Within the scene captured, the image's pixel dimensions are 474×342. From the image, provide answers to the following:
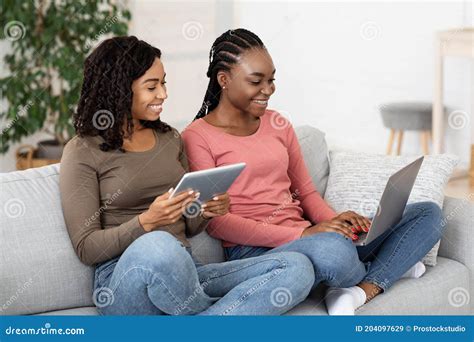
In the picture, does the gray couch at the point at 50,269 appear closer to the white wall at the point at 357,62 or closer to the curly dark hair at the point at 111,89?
the curly dark hair at the point at 111,89

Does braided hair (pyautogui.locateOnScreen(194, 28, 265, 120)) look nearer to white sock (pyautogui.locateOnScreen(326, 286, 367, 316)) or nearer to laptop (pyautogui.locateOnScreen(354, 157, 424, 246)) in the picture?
laptop (pyautogui.locateOnScreen(354, 157, 424, 246))

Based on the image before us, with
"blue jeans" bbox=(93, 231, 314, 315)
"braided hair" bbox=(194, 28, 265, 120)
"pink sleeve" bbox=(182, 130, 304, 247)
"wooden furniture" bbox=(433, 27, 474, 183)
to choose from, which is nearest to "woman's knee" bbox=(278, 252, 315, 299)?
"blue jeans" bbox=(93, 231, 314, 315)

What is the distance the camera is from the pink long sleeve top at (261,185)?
2.24m

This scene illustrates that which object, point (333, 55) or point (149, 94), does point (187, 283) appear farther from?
point (333, 55)

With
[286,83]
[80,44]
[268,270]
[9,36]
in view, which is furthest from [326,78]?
[268,270]

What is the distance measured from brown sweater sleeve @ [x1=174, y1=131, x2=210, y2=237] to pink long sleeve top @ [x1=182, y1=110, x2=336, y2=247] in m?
0.05

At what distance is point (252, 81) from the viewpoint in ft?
7.37

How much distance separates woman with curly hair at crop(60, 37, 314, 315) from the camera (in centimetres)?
186

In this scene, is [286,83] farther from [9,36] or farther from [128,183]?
[128,183]

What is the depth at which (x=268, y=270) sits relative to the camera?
1.97 metres

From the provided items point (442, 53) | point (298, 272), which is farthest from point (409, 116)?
point (298, 272)

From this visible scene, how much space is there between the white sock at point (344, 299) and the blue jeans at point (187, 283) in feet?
0.33

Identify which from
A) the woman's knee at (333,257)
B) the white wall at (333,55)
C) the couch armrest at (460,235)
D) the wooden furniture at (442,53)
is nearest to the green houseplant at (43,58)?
the white wall at (333,55)

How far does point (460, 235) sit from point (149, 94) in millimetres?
1030
